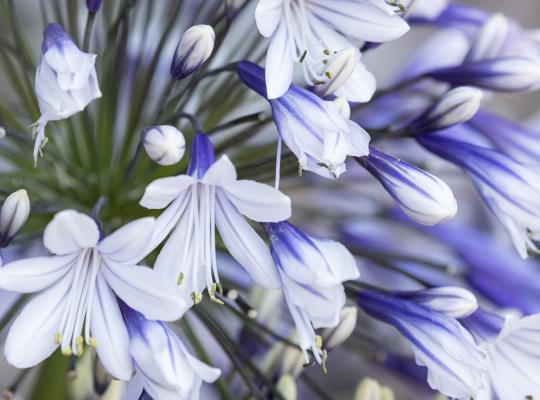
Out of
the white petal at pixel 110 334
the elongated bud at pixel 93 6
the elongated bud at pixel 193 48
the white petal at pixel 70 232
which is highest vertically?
the elongated bud at pixel 193 48

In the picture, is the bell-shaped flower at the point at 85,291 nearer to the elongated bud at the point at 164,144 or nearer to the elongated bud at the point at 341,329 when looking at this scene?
the elongated bud at the point at 164,144

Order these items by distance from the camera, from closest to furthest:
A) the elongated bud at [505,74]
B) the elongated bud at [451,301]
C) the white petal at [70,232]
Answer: the white petal at [70,232] → the elongated bud at [451,301] → the elongated bud at [505,74]

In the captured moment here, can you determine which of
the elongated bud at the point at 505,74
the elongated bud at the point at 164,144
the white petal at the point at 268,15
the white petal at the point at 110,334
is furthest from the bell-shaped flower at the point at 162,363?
the elongated bud at the point at 505,74

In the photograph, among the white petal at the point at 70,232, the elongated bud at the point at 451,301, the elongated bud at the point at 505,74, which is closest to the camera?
the white petal at the point at 70,232

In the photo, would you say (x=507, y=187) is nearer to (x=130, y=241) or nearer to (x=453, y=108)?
(x=453, y=108)

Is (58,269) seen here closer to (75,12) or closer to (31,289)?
(31,289)

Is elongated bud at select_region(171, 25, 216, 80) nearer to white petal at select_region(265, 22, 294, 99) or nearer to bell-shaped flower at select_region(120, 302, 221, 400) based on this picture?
white petal at select_region(265, 22, 294, 99)
